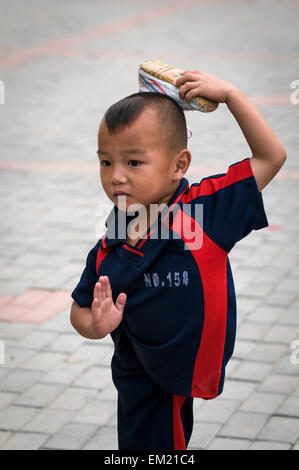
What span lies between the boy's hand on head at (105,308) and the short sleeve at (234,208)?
12.9 inches

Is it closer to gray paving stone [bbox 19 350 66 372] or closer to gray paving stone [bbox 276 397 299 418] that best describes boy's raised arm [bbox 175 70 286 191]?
gray paving stone [bbox 276 397 299 418]

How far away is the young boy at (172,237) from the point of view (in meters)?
2.25

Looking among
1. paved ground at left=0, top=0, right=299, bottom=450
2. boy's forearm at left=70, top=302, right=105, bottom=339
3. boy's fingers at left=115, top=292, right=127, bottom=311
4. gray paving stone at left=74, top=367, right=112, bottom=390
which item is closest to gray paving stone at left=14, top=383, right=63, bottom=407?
paved ground at left=0, top=0, right=299, bottom=450

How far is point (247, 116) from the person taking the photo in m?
2.24

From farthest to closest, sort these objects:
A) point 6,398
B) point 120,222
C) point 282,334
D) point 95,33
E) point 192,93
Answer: point 95,33 → point 282,334 → point 6,398 → point 120,222 → point 192,93

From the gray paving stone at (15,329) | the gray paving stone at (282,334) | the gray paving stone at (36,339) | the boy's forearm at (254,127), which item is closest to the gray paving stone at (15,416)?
the gray paving stone at (36,339)

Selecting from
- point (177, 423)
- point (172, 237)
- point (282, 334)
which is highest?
point (172, 237)

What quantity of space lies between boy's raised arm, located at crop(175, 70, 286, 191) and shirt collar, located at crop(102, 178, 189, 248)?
9.5 inches

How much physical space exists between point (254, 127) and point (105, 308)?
0.67 metres

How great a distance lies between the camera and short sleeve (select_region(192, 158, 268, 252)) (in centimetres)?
228

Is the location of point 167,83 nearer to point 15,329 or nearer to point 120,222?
point 120,222

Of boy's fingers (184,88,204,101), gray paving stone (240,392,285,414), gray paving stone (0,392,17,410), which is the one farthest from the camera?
gray paving stone (0,392,17,410)

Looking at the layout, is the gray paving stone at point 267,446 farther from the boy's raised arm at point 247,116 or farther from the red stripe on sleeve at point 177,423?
Result: the boy's raised arm at point 247,116

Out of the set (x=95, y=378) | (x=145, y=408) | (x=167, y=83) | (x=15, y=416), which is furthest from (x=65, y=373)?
(x=167, y=83)
